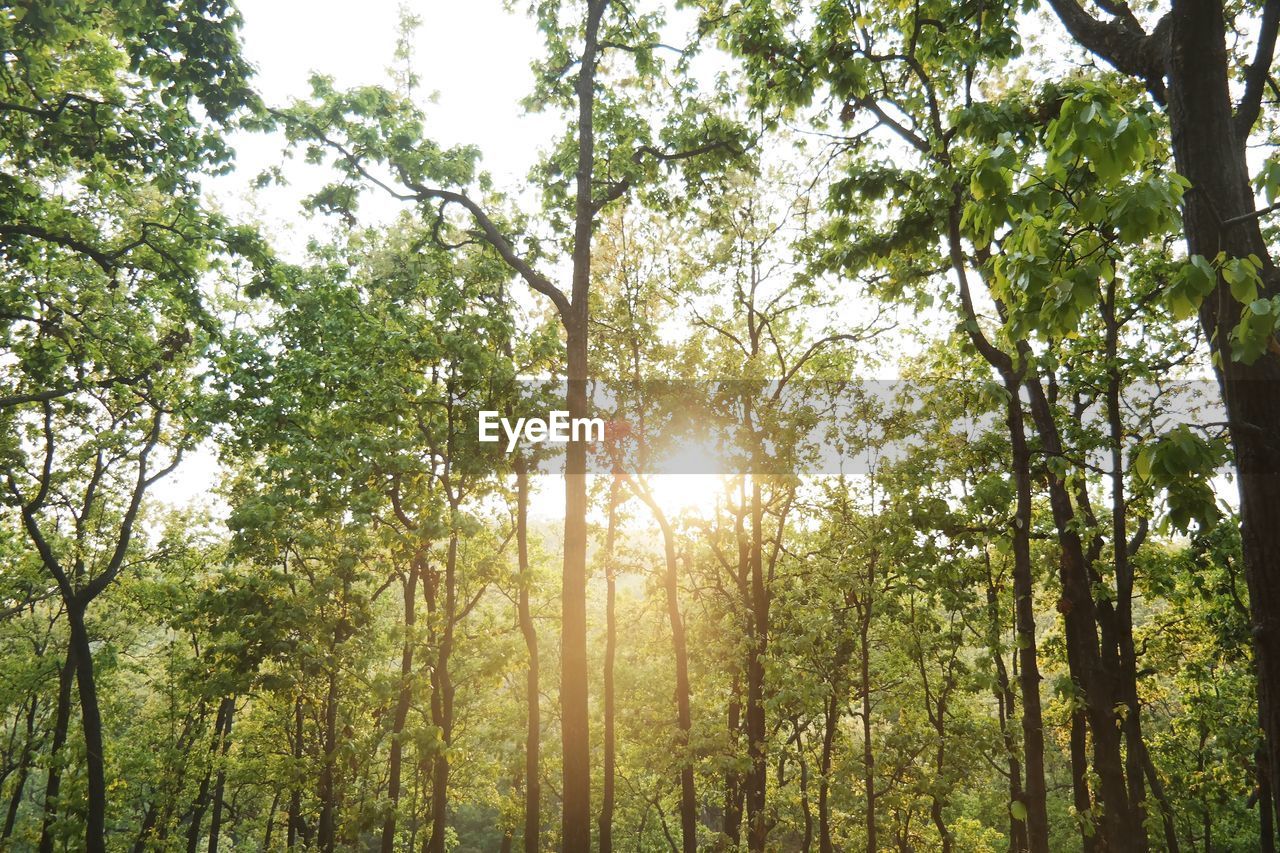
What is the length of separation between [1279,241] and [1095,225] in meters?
11.7

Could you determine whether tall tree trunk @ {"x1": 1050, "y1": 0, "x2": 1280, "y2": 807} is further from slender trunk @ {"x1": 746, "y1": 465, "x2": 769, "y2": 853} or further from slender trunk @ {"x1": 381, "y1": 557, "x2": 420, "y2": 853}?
slender trunk @ {"x1": 381, "y1": 557, "x2": 420, "y2": 853}

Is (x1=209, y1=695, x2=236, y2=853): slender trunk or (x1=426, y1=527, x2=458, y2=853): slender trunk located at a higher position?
(x1=426, y1=527, x2=458, y2=853): slender trunk

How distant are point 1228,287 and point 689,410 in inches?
621

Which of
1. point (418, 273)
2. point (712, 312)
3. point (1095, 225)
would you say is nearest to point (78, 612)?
point (418, 273)

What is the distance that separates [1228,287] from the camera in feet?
10.1

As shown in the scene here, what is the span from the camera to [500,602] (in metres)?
43.1

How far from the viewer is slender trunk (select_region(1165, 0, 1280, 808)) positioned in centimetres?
309

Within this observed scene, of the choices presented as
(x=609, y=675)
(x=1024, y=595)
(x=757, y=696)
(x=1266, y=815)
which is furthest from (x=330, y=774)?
(x=1266, y=815)

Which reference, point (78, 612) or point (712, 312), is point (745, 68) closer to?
point (712, 312)

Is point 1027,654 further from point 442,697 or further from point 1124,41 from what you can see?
point 442,697

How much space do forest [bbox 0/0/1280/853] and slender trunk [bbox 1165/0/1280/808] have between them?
0.02 m

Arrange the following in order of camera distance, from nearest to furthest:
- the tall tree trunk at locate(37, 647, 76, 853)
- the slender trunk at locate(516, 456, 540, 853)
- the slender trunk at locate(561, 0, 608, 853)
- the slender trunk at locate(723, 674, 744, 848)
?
1. the slender trunk at locate(561, 0, 608, 853)
2. the slender trunk at locate(516, 456, 540, 853)
3. the slender trunk at locate(723, 674, 744, 848)
4. the tall tree trunk at locate(37, 647, 76, 853)

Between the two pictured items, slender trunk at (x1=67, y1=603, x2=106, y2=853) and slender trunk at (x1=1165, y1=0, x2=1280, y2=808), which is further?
slender trunk at (x1=67, y1=603, x2=106, y2=853)

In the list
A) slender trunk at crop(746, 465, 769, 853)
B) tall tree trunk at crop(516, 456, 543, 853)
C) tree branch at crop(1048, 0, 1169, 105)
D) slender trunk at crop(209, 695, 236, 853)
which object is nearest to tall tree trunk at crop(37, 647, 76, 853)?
slender trunk at crop(209, 695, 236, 853)
